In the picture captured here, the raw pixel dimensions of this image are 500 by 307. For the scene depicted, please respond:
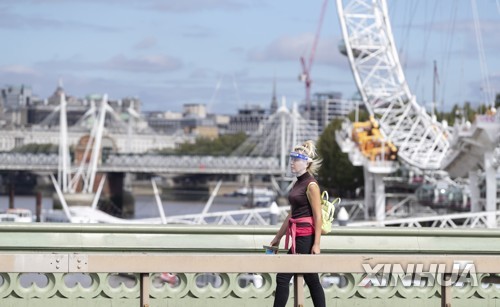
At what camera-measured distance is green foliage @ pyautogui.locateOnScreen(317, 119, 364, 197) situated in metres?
145

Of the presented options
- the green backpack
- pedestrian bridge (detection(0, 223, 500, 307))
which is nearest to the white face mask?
the green backpack

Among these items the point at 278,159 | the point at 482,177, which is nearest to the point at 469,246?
the point at 482,177

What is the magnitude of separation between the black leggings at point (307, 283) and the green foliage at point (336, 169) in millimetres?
130784

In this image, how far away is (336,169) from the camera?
480 feet

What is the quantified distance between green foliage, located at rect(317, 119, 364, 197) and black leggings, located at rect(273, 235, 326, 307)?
429 feet

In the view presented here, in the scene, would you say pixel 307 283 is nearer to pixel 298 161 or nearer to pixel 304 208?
pixel 304 208

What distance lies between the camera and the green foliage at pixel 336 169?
145000mm

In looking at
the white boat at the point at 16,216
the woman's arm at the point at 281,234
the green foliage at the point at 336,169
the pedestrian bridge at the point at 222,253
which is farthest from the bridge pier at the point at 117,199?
the woman's arm at the point at 281,234

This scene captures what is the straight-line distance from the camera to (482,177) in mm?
98688

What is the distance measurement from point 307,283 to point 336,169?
135 meters

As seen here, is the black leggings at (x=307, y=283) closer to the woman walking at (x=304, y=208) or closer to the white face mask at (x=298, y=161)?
the woman walking at (x=304, y=208)

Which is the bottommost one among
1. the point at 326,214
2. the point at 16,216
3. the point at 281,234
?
the point at 16,216

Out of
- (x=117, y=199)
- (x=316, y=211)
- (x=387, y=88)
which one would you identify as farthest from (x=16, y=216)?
(x=117, y=199)

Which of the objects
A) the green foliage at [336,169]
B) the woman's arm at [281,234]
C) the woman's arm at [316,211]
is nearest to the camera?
the woman's arm at [316,211]
